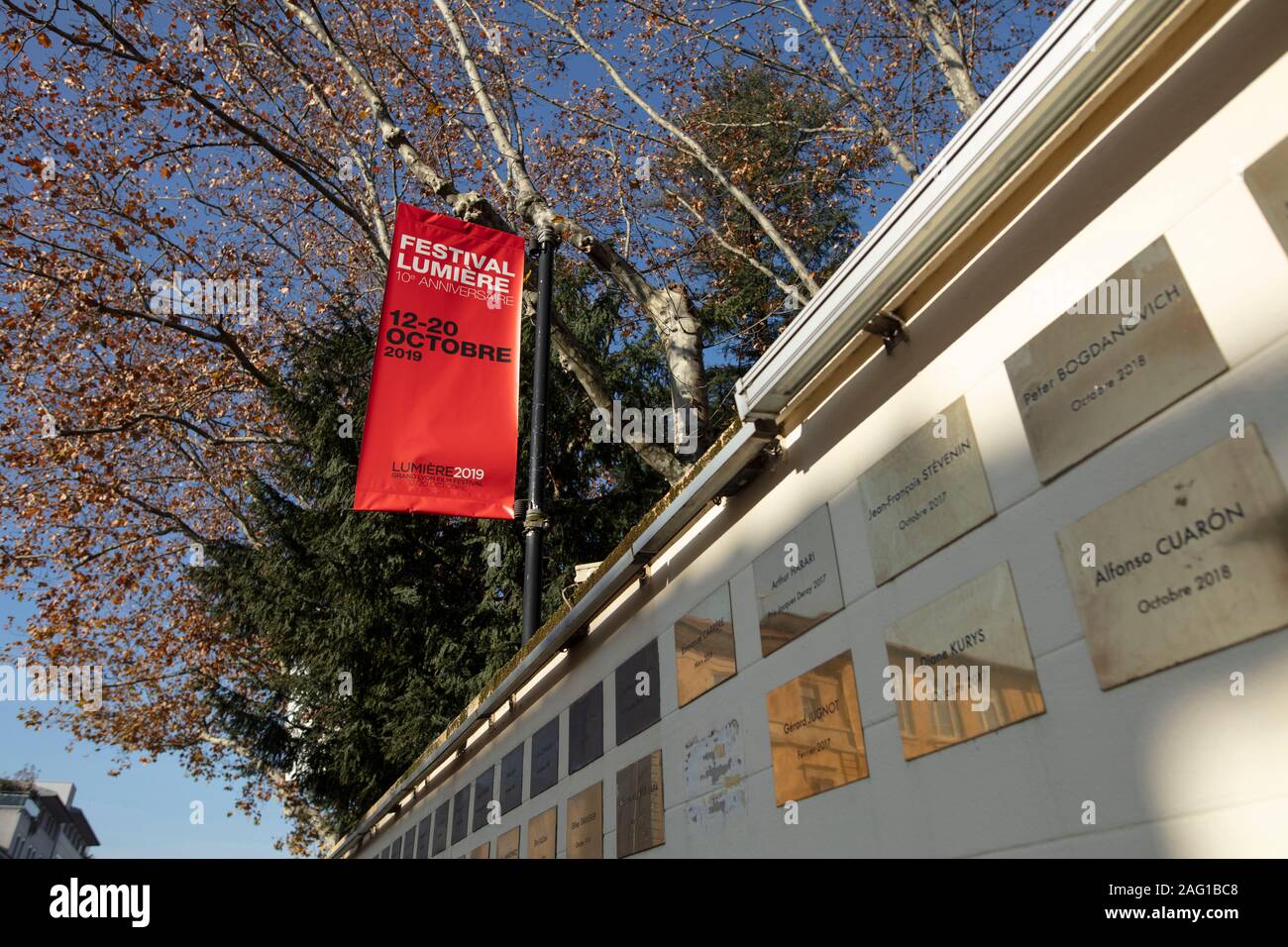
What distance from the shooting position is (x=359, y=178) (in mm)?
15117

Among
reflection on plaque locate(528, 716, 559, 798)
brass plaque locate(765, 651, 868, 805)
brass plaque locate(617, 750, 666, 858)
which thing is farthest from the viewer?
reflection on plaque locate(528, 716, 559, 798)

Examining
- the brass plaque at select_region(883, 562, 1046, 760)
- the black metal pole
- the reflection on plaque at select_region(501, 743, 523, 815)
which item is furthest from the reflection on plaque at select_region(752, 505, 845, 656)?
the black metal pole

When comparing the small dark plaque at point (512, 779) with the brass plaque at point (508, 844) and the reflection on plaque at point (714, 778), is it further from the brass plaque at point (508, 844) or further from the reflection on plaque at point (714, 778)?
the reflection on plaque at point (714, 778)

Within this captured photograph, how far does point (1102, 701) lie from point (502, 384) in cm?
584

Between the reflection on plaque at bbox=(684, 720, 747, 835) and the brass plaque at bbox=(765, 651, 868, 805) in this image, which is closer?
the brass plaque at bbox=(765, 651, 868, 805)

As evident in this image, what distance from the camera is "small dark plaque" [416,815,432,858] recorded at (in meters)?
9.22

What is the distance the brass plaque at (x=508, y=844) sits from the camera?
655 centimetres

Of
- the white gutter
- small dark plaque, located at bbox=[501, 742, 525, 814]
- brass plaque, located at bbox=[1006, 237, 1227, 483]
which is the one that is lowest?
small dark plaque, located at bbox=[501, 742, 525, 814]

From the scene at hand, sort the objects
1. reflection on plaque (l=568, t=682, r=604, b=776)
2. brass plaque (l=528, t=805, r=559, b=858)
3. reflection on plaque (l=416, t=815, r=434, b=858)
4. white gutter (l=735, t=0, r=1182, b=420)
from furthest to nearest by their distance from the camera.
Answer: reflection on plaque (l=416, t=815, r=434, b=858) < brass plaque (l=528, t=805, r=559, b=858) < reflection on plaque (l=568, t=682, r=604, b=776) < white gutter (l=735, t=0, r=1182, b=420)

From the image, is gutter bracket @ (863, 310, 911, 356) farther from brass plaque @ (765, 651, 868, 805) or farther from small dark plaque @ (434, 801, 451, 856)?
small dark plaque @ (434, 801, 451, 856)

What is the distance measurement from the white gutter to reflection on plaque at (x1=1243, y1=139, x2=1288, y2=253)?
528 mm

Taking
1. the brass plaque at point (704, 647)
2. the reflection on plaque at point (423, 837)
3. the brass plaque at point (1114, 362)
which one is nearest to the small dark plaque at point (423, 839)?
the reflection on plaque at point (423, 837)
